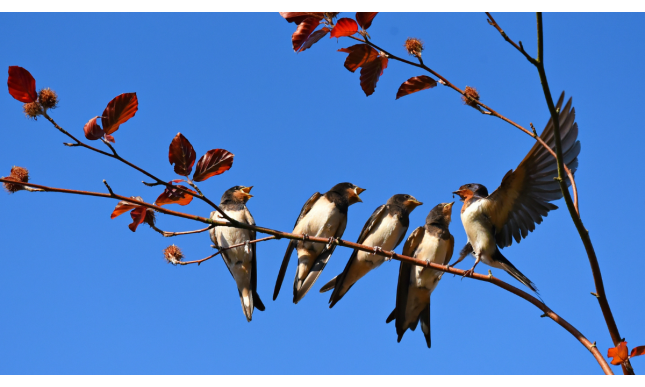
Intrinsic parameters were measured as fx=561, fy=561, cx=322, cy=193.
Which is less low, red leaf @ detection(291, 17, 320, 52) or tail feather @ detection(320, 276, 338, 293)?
red leaf @ detection(291, 17, 320, 52)

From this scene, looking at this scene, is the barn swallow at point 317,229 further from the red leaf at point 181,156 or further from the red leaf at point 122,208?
the red leaf at point 181,156

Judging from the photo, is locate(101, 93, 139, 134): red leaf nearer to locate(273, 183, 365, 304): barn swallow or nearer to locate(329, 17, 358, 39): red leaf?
locate(329, 17, 358, 39): red leaf

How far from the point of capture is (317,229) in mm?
4848

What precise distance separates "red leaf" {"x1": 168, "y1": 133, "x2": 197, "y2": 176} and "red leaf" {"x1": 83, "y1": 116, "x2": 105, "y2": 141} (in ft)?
1.24

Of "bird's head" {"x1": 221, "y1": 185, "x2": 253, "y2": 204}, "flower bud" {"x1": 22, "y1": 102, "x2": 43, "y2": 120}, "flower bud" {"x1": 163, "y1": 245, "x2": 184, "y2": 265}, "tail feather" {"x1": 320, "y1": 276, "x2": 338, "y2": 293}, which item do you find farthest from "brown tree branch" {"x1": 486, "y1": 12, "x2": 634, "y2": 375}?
"bird's head" {"x1": 221, "y1": 185, "x2": 253, "y2": 204}

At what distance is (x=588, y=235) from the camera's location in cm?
214

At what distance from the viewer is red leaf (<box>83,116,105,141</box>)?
7.89ft

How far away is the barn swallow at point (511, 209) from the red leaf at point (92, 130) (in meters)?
2.52

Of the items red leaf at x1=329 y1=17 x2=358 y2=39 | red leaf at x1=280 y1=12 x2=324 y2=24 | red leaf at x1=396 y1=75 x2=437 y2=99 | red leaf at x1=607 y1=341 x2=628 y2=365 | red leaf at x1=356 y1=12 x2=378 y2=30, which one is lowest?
red leaf at x1=607 y1=341 x2=628 y2=365

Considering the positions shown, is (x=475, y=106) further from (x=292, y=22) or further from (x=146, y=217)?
(x=146, y=217)

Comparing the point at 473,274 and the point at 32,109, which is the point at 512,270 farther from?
the point at 32,109

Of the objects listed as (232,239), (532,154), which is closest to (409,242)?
(532,154)

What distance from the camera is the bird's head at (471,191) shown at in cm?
423

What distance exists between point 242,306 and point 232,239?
642 mm
